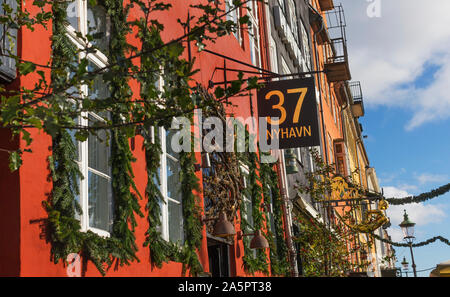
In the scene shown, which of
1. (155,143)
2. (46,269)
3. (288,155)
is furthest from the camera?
(288,155)

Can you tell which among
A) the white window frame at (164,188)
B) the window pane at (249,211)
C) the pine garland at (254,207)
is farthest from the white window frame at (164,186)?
the window pane at (249,211)

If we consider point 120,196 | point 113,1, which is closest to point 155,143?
point 120,196

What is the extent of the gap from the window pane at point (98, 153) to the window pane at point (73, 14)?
2.73 feet

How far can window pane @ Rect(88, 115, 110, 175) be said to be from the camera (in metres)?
5.88

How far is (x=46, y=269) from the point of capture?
15.3 feet

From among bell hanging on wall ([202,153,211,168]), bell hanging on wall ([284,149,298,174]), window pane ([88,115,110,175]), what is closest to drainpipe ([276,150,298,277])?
bell hanging on wall ([284,149,298,174])

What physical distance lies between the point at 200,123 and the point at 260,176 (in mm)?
3695

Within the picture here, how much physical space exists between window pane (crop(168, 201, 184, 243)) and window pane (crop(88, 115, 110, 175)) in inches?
65.0

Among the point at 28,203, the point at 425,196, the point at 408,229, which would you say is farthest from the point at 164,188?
the point at 408,229

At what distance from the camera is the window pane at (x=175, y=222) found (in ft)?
24.9

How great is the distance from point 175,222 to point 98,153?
203 centimetres

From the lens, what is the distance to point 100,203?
5.91m

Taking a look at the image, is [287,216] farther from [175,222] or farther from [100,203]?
[100,203]
